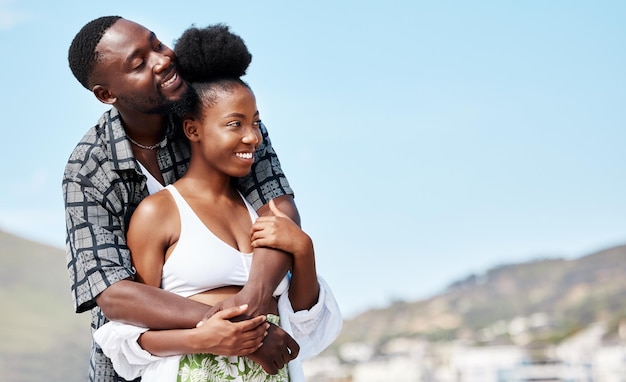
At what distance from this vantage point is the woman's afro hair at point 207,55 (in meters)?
2.72

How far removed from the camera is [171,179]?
2.85m

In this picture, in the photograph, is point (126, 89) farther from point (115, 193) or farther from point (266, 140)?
point (266, 140)

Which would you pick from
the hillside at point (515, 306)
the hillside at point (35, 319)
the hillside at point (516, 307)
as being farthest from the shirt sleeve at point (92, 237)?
the hillside at point (515, 306)

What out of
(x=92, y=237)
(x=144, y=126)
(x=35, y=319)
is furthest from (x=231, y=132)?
(x=35, y=319)

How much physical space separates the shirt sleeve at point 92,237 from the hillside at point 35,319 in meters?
13.4

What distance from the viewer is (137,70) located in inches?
106

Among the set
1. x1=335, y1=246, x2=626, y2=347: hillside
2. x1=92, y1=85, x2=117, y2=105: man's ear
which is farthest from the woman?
x1=335, y1=246, x2=626, y2=347: hillside

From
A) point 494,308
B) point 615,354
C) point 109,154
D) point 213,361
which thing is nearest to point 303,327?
point 213,361

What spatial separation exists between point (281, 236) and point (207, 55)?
0.51 m

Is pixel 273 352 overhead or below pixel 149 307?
below

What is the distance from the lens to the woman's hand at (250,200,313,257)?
8.64 ft

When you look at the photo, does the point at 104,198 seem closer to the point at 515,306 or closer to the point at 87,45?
the point at 87,45

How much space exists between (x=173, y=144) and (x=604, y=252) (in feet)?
310

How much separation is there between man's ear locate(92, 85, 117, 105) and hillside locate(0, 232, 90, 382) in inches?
526
